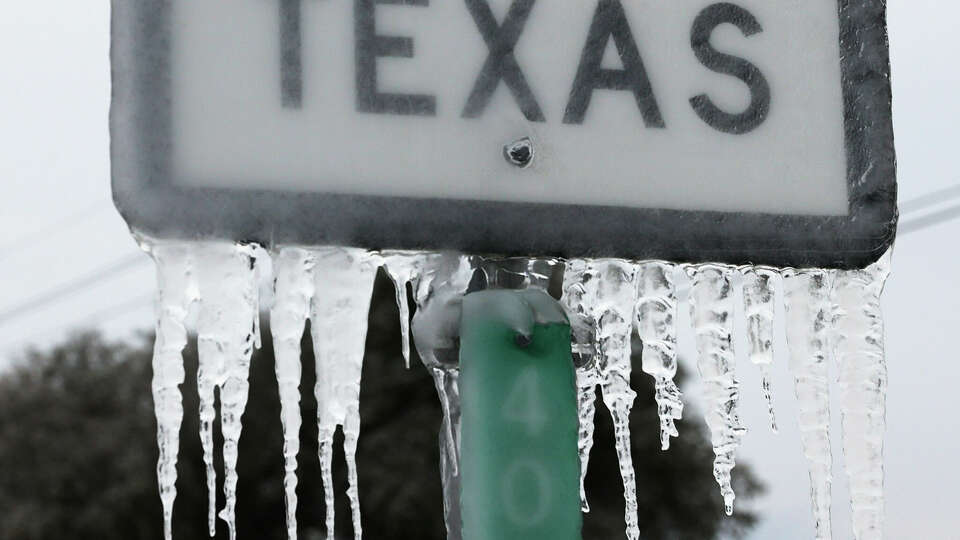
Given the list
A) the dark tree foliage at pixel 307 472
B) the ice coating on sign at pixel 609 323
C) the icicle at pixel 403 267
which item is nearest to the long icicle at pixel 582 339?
the ice coating on sign at pixel 609 323

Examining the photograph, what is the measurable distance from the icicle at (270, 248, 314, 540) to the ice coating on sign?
0.60 feet

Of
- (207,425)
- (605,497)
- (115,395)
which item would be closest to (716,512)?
(605,497)

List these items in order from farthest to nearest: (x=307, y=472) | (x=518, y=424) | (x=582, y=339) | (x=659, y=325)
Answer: (x=307, y=472) → (x=659, y=325) → (x=582, y=339) → (x=518, y=424)

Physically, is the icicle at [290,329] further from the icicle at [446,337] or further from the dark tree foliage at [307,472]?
the dark tree foliage at [307,472]

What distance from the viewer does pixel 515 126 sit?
94cm

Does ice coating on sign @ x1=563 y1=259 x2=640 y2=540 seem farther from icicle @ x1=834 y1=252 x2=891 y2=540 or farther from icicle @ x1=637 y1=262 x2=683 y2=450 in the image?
icicle @ x1=834 y1=252 x2=891 y2=540

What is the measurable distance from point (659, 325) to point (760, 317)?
8 centimetres

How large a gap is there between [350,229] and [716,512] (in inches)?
485

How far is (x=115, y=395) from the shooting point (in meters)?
15.6

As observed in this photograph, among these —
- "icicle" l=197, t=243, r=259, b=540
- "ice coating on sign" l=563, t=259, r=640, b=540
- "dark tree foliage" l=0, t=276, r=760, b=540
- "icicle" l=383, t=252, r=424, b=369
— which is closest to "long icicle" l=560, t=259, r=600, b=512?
"ice coating on sign" l=563, t=259, r=640, b=540

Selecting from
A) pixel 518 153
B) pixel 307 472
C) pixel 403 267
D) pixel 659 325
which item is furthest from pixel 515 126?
pixel 307 472

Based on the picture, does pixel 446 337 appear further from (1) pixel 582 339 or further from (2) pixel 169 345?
(2) pixel 169 345

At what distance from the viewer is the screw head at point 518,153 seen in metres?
0.93

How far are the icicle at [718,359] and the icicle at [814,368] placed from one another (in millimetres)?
47
